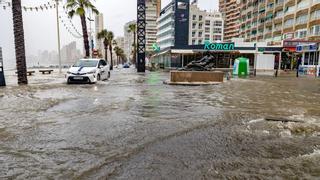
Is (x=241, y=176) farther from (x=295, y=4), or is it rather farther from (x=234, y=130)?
(x=295, y=4)

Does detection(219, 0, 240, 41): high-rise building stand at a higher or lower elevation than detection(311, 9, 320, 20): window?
higher

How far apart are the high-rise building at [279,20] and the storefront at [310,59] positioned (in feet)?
47.9

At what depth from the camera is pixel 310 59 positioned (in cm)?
3634

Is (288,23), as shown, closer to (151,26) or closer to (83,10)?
(83,10)

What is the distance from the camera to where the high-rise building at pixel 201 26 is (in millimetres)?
117188

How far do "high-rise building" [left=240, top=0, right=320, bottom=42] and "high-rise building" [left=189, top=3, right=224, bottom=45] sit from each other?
2167 cm

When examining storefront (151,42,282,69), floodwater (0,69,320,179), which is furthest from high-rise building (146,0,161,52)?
floodwater (0,69,320,179)

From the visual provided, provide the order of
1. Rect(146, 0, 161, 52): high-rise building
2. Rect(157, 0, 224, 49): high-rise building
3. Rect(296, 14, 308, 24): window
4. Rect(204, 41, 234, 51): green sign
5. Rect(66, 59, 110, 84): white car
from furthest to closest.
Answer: Rect(146, 0, 161, 52): high-rise building, Rect(157, 0, 224, 49): high-rise building, Rect(296, 14, 308, 24): window, Rect(204, 41, 234, 51): green sign, Rect(66, 59, 110, 84): white car

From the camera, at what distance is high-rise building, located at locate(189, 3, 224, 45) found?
384 feet

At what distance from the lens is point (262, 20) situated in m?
80.4

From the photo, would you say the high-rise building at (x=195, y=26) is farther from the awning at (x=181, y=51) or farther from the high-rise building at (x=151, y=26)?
the awning at (x=181, y=51)

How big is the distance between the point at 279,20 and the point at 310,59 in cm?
3614

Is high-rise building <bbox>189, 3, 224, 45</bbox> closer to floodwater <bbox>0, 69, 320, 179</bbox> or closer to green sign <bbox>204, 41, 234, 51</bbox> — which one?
green sign <bbox>204, 41, 234, 51</bbox>

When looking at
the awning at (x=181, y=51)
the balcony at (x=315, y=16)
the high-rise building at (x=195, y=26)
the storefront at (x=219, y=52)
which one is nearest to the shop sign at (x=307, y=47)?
the storefront at (x=219, y=52)
